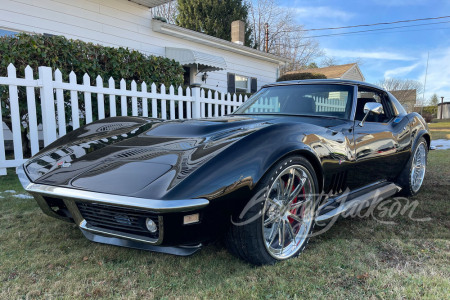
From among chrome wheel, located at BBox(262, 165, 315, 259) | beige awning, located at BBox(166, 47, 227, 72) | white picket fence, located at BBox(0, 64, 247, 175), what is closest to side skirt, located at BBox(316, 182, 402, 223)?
chrome wheel, located at BBox(262, 165, 315, 259)

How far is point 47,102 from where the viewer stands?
4.30 m

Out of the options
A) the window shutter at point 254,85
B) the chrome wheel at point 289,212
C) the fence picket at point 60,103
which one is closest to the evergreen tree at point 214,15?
the window shutter at point 254,85

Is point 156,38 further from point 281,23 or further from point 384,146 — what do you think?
point 281,23

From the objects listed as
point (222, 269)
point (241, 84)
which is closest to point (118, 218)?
point (222, 269)

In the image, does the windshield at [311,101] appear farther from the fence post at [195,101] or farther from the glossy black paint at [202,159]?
the fence post at [195,101]

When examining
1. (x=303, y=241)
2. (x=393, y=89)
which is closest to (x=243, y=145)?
(x=303, y=241)

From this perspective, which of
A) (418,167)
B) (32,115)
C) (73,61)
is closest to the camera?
(418,167)

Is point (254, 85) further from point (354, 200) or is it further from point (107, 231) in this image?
point (107, 231)

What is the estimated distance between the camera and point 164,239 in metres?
1.64

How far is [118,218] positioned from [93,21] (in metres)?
7.75

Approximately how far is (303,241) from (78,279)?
1.47 m

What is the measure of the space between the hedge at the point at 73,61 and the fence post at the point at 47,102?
52 cm

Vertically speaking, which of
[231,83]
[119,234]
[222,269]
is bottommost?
[222,269]

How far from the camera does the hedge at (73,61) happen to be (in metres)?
4.63
